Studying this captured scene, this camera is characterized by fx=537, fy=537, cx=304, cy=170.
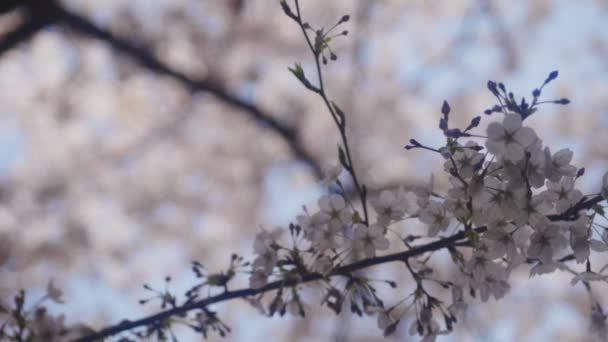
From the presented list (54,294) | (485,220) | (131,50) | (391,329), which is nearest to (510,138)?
(485,220)

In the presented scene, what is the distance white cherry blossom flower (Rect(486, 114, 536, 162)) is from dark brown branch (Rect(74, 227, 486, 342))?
14 centimetres

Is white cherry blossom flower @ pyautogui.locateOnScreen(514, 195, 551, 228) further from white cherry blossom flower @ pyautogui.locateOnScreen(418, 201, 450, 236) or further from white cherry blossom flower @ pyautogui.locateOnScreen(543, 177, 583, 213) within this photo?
white cherry blossom flower @ pyautogui.locateOnScreen(418, 201, 450, 236)

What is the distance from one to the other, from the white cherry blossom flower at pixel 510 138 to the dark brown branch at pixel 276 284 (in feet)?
0.45

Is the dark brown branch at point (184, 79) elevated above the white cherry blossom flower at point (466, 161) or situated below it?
above

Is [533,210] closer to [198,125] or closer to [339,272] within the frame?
[339,272]

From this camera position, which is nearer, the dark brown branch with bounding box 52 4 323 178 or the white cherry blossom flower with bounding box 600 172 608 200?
the white cherry blossom flower with bounding box 600 172 608 200

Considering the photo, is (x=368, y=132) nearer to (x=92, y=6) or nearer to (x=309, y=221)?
(x=92, y=6)

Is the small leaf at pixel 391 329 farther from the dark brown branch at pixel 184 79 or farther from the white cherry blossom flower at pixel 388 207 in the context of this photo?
the dark brown branch at pixel 184 79

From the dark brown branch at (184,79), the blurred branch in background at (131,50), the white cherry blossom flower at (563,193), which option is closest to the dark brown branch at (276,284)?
the white cherry blossom flower at (563,193)

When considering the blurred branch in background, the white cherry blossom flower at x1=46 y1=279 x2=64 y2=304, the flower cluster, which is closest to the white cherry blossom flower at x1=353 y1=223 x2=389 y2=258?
the flower cluster

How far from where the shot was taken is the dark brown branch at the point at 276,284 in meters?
0.83

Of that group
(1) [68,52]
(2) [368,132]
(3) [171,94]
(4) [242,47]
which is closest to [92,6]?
(1) [68,52]

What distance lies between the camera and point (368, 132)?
14.2 feet

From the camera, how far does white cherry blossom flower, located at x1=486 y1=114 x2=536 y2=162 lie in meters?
0.74
